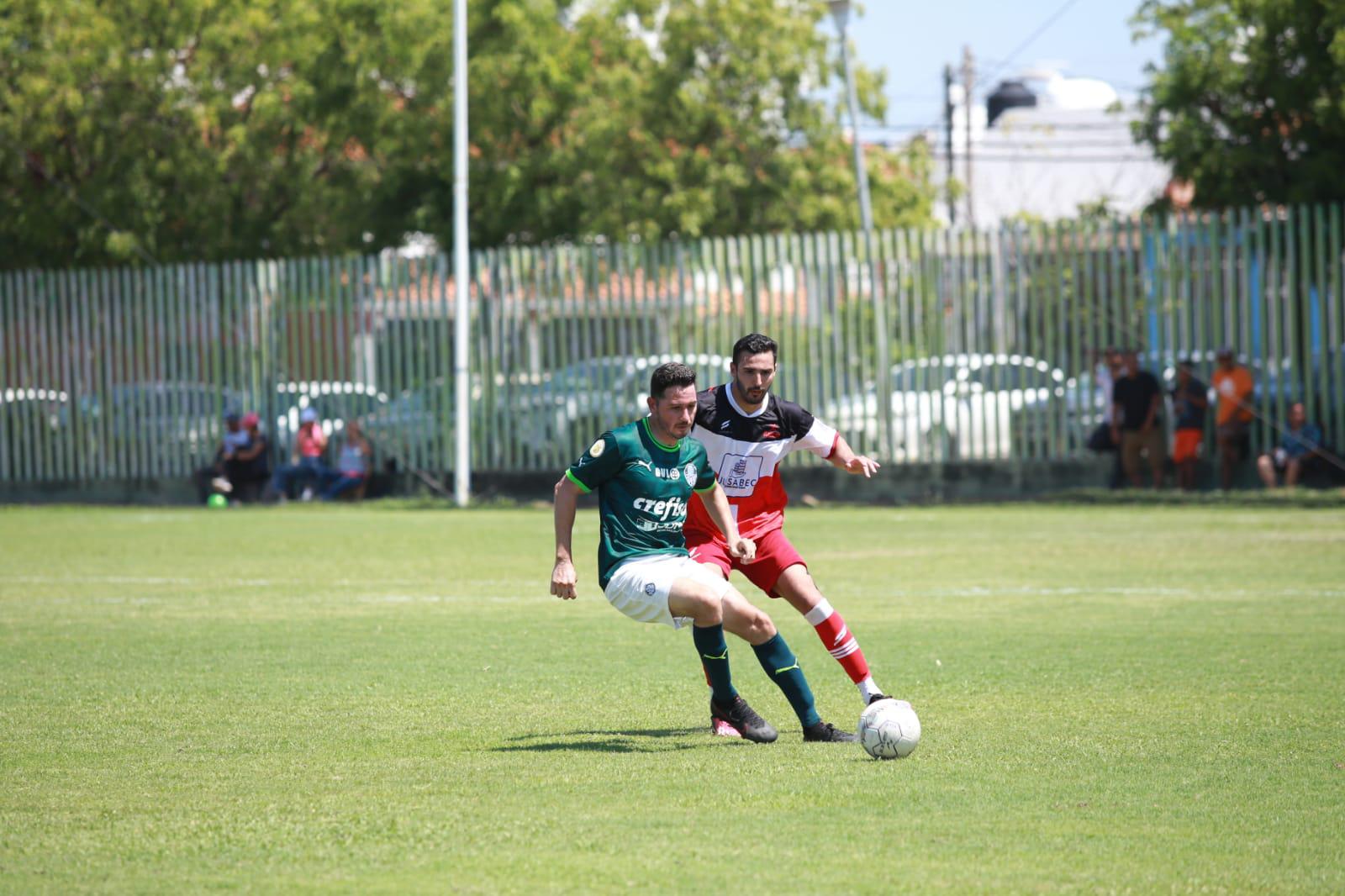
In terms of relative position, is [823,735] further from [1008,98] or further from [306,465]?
[1008,98]

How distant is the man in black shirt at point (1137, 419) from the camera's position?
23.7 meters

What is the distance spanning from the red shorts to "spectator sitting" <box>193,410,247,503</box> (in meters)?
19.7

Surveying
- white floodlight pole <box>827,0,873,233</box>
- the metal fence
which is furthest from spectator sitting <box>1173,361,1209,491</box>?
white floodlight pole <box>827,0,873,233</box>

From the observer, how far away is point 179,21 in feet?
106

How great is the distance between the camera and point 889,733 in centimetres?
725

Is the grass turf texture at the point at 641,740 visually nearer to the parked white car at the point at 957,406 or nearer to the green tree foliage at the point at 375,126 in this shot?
the parked white car at the point at 957,406

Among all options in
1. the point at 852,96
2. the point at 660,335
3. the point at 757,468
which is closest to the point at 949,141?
the point at 852,96

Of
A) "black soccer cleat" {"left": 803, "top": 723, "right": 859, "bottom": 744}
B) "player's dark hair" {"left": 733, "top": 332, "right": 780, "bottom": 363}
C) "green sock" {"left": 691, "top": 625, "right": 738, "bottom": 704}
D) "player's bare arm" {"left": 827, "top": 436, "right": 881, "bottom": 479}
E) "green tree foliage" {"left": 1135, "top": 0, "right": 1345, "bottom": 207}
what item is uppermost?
"green tree foliage" {"left": 1135, "top": 0, "right": 1345, "bottom": 207}

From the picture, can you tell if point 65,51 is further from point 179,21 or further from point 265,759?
point 265,759

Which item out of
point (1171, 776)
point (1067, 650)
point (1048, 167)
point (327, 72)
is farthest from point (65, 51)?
point (1048, 167)

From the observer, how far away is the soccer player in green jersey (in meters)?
7.71

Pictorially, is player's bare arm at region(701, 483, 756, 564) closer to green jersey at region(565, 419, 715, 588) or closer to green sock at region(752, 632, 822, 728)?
green jersey at region(565, 419, 715, 588)

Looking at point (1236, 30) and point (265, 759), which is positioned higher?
point (1236, 30)

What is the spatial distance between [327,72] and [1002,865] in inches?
1190
